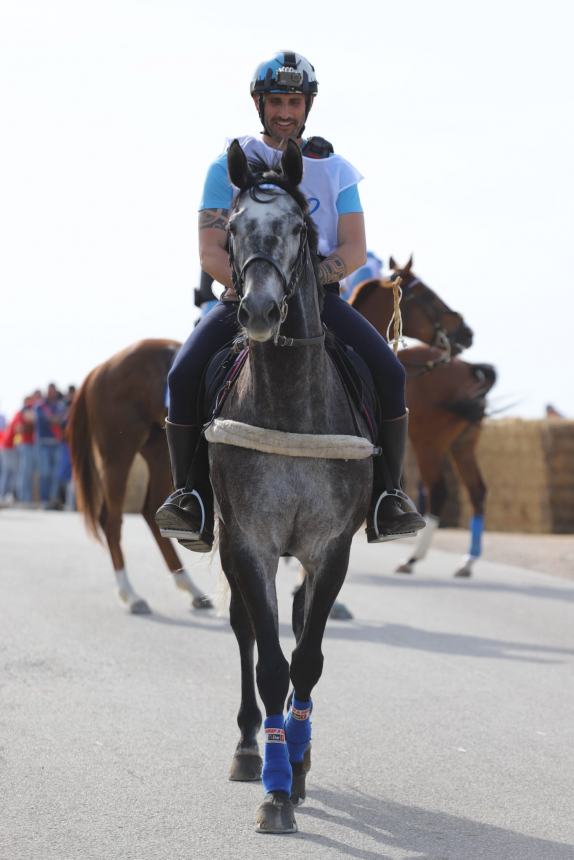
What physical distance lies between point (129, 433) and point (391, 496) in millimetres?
6474

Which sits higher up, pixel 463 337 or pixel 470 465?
pixel 463 337

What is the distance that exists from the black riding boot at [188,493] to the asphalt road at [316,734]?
1.23 feet

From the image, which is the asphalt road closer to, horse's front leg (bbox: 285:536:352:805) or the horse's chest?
horse's front leg (bbox: 285:536:352:805)

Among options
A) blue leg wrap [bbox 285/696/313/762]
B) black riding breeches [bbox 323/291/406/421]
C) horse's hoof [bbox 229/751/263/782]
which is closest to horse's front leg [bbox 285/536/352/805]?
blue leg wrap [bbox 285/696/313/762]

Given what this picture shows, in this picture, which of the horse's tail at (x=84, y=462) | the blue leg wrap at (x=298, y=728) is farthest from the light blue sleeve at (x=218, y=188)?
the horse's tail at (x=84, y=462)

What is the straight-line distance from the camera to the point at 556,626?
1162 cm

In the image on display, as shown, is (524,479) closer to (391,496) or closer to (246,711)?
(391,496)

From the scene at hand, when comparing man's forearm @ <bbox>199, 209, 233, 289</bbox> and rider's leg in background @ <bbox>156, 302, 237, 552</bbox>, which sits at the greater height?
man's forearm @ <bbox>199, 209, 233, 289</bbox>

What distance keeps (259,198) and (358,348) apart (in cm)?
110

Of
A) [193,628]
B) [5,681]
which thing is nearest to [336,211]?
[5,681]

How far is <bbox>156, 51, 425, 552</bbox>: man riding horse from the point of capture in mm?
6305

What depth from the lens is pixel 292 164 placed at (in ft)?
18.4

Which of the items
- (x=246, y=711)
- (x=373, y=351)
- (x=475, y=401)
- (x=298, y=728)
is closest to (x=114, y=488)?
(x=475, y=401)

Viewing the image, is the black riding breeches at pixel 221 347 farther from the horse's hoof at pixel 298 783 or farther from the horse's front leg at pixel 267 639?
the horse's hoof at pixel 298 783
